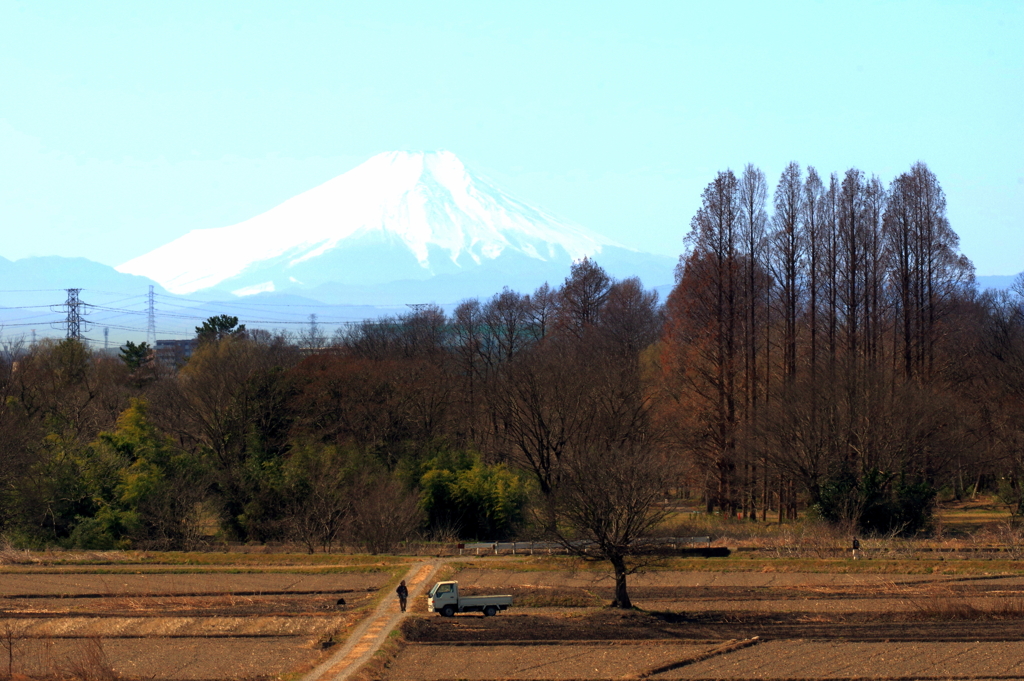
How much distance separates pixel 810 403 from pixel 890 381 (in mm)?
4207

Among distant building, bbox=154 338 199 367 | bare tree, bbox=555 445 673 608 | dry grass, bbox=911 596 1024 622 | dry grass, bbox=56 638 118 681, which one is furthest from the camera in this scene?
distant building, bbox=154 338 199 367

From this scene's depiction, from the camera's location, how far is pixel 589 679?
20.5 meters

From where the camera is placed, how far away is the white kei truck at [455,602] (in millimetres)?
27117

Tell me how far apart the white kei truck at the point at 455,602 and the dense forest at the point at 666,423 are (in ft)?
37.3

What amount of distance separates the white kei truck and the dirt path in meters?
0.91

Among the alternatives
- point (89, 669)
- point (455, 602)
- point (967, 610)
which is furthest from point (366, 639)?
point (967, 610)

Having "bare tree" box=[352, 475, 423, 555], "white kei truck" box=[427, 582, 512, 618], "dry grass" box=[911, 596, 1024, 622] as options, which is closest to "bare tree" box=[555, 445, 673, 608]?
"white kei truck" box=[427, 582, 512, 618]

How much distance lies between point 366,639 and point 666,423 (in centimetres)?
2507

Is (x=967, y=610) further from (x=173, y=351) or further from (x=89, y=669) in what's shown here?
(x=173, y=351)

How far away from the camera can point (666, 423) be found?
46656 mm

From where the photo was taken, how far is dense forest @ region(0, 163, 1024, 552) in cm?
4156

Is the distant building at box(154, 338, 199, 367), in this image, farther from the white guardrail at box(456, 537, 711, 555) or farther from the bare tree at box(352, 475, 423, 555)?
the white guardrail at box(456, 537, 711, 555)

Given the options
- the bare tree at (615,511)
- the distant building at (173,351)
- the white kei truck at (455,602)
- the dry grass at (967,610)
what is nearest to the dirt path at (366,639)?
the white kei truck at (455,602)

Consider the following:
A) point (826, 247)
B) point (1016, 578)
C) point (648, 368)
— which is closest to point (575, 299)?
point (648, 368)
